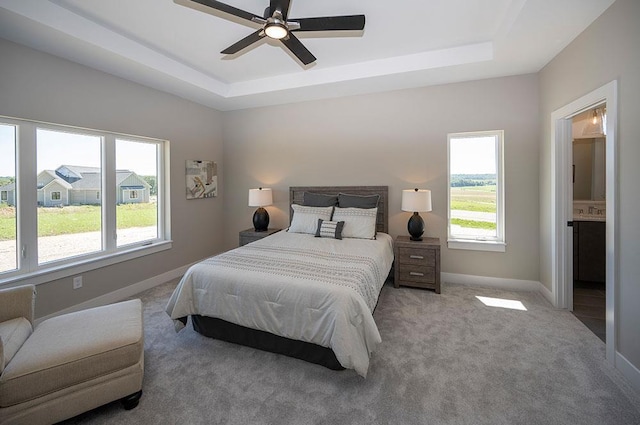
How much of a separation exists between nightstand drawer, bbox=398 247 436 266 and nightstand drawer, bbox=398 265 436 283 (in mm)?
66

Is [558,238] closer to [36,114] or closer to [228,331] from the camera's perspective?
[228,331]

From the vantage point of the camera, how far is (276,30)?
208cm

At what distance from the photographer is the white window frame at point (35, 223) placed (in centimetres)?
260

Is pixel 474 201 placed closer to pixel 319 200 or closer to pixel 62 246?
pixel 319 200


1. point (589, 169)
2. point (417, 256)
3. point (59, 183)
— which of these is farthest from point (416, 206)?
point (59, 183)

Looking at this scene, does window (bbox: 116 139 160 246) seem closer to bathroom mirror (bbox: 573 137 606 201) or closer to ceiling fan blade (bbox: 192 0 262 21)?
ceiling fan blade (bbox: 192 0 262 21)

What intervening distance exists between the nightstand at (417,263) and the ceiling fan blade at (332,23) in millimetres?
2471

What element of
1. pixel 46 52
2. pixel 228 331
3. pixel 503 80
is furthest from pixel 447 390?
pixel 46 52

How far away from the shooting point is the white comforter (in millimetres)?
1896

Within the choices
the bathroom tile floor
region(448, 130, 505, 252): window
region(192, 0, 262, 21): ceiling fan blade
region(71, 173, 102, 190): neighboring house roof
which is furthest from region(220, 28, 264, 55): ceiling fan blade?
the bathroom tile floor

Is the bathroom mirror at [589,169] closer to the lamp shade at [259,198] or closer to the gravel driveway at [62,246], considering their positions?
the lamp shade at [259,198]

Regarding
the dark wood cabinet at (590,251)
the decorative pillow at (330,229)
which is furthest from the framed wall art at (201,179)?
the dark wood cabinet at (590,251)

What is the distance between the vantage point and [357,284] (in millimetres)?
2115

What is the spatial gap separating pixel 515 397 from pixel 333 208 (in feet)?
8.78
